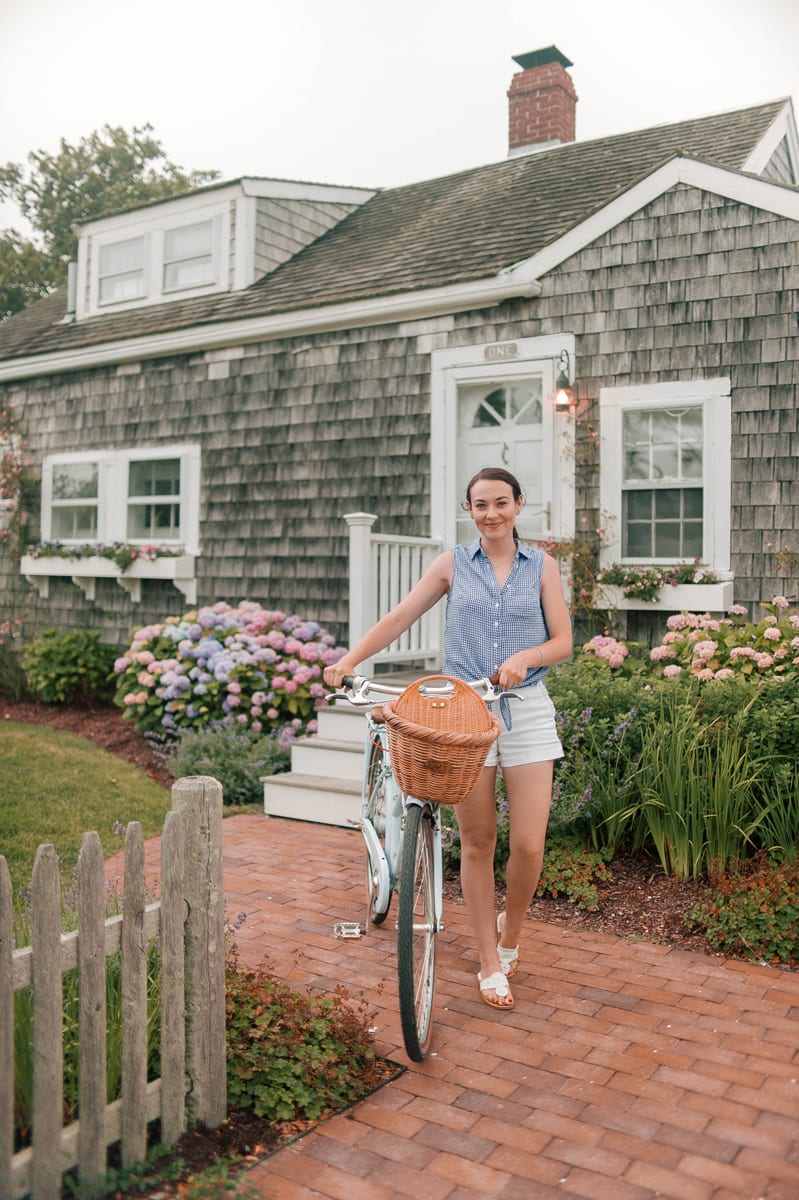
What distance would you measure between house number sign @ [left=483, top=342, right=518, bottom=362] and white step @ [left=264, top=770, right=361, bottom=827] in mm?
3466

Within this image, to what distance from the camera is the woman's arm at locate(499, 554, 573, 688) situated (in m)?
2.97

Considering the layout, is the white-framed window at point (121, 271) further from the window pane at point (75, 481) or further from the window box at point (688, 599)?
the window box at point (688, 599)

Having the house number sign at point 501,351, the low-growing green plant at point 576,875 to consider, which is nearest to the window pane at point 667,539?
the house number sign at point 501,351

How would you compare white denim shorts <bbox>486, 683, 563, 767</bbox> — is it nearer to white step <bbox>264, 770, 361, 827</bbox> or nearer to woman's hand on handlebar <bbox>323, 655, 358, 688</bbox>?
woman's hand on handlebar <bbox>323, 655, 358, 688</bbox>

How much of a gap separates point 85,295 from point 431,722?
32.4ft

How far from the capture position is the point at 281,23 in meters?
14.3

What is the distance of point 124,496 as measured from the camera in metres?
10.0

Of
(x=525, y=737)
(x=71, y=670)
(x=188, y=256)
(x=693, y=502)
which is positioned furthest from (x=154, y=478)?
(x=525, y=737)

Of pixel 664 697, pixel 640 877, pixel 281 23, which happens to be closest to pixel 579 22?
pixel 281 23

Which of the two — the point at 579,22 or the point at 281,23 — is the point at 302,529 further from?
the point at 281,23

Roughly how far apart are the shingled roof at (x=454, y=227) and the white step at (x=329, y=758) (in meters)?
3.69

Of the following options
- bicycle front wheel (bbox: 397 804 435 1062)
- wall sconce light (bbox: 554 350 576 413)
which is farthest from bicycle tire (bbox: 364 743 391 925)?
wall sconce light (bbox: 554 350 576 413)

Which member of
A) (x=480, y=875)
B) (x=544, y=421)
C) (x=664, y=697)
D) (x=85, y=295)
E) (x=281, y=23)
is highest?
(x=281, y=23)

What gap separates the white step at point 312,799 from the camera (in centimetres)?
591
